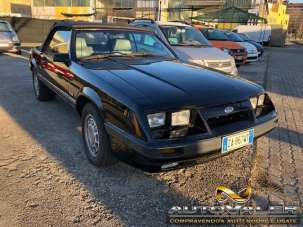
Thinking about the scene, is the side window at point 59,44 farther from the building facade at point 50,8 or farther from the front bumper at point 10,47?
the building facade at point 50,8

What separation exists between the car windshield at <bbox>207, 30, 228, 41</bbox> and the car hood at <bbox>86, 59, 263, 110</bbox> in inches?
413

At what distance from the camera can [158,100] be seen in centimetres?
289

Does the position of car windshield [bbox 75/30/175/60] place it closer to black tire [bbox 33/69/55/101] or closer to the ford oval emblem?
the ford oval emblem

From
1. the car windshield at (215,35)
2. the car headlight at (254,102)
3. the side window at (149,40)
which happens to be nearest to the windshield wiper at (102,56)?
the side window at (149,40)

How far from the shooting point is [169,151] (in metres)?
2.74

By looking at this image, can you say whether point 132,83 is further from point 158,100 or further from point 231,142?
point 231,142

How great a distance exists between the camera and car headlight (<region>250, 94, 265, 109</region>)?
3365 mm

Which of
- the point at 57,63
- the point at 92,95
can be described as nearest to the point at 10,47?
the point at 57,63

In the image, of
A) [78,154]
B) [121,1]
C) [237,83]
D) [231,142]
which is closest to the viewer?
[231,142]

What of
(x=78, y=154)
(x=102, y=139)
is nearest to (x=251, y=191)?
(x=102, y=139)

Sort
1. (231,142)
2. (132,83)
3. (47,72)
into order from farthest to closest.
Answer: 1. (47,72)
2. (132,83)
3. (231,142)

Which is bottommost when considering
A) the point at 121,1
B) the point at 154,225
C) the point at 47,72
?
the point at 154,225

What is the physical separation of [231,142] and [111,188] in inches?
50.2

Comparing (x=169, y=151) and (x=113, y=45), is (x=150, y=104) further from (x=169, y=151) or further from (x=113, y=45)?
(x=113, y=45)
